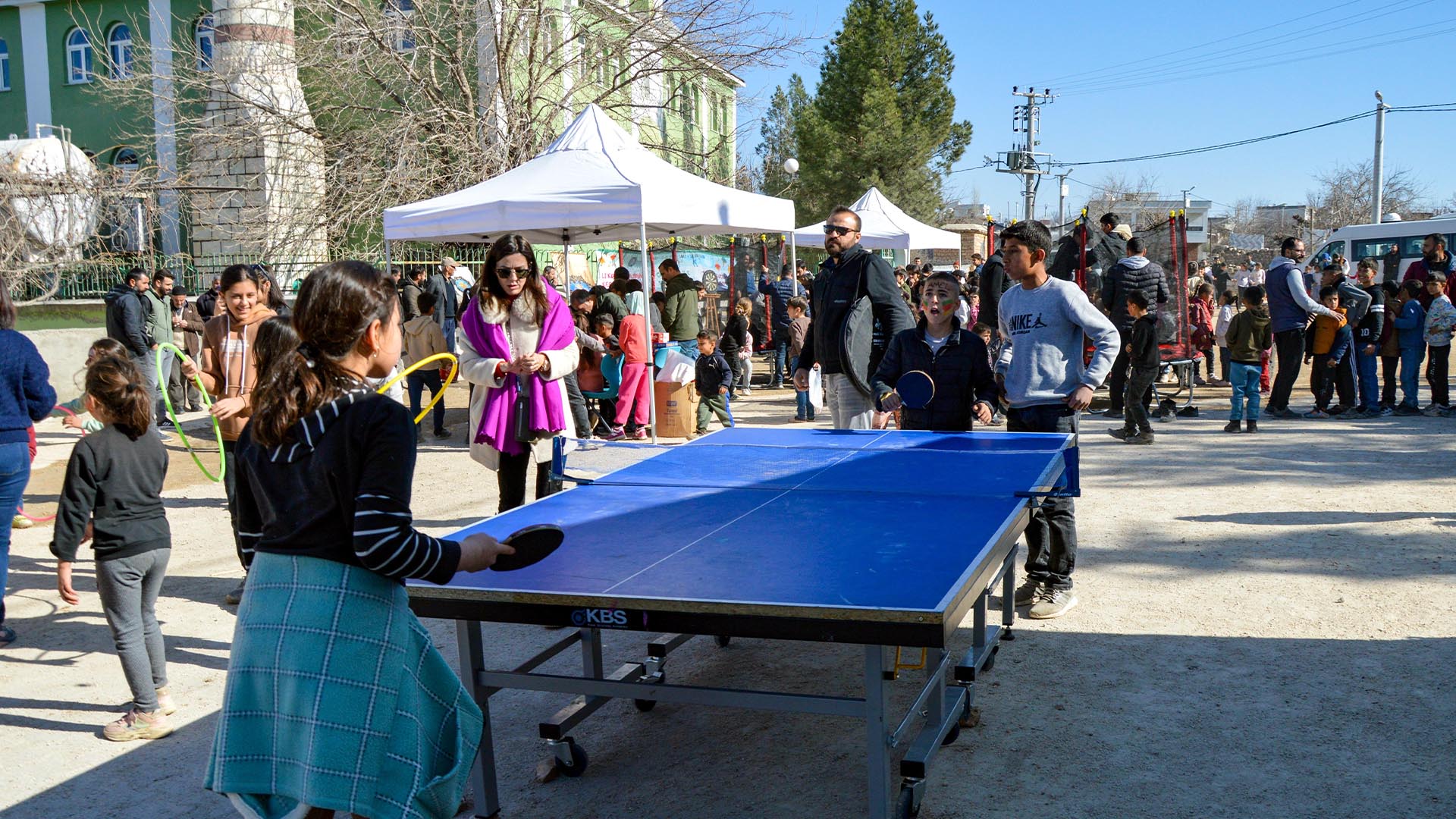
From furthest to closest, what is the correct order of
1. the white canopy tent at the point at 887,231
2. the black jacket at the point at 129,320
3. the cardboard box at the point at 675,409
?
the white canopy tent at the point at 887,231 → the black jacket at the point at 129,320 → the cardboard box at the point at 675,409

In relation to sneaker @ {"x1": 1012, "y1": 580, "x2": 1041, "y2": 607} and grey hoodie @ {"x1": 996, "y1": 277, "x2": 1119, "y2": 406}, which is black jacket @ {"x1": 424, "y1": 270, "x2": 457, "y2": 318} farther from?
sneaker @ {"x1": 1012, "y1": 580, "x2": 1041, "y2": 607}

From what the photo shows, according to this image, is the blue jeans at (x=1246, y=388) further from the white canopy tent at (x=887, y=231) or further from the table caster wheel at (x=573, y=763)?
the table caster wheel at (x=573, y=763)

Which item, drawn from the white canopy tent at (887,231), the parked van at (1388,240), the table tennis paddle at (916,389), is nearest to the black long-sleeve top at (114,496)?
the table tennis paddle at (916,389)

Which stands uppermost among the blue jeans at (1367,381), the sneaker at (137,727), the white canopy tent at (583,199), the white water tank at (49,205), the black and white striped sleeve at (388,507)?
the white water tank at (49,205)

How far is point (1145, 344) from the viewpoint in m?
11.2

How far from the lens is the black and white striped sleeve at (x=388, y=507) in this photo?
2.44m

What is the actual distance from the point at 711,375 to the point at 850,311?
5948 millimetres

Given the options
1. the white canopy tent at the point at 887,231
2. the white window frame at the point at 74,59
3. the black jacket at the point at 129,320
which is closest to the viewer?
the black jacket at the point at 129,320

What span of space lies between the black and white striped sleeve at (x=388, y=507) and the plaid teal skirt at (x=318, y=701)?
126mm

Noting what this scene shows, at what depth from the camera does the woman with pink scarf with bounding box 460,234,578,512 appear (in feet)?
18.9

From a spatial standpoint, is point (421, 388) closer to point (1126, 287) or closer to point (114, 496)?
point (1126, 287)

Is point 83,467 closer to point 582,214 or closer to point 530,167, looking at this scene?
point 582,214

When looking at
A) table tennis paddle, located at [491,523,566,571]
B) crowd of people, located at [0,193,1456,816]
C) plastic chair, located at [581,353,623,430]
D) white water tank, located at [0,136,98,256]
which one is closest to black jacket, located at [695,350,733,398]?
crowd of people, located at [0,193,1456,816]

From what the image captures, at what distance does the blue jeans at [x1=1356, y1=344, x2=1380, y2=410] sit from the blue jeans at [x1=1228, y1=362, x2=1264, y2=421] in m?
1.91
